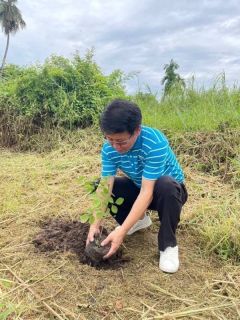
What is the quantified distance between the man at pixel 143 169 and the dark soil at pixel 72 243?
0.14m

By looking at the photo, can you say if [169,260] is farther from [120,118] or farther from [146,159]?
[120,118]

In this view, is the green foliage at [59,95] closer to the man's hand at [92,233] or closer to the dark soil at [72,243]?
the dark soil at [72,243]

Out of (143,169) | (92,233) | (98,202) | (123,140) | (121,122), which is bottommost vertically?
(92,233)

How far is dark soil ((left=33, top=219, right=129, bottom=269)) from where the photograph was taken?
2.06 m

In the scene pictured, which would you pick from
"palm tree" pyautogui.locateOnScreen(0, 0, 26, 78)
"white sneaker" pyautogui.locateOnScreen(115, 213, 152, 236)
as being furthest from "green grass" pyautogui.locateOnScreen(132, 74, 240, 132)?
"palm tree" pyautogui.locateOnScreen(0, 0, 26, 78)

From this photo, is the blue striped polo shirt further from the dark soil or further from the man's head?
the dark soil

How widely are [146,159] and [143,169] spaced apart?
101mm

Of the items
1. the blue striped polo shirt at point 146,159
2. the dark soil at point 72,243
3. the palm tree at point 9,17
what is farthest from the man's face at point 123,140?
the palm tree at point 9,17

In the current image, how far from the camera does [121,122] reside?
5.65 ft

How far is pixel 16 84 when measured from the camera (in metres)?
5.36

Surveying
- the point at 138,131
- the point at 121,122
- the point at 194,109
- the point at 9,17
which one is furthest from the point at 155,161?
the point at 9,17

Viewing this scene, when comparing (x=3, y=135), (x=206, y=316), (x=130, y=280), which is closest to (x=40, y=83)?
(x=3, y=135)

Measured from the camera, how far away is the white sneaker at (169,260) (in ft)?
6.42

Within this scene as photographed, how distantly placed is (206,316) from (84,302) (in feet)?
2.10
